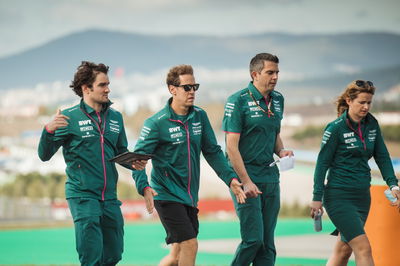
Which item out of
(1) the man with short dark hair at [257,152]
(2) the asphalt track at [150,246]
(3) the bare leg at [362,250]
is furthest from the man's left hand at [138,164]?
(2) the asphalt track at [150,246]

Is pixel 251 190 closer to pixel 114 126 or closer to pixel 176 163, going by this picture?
pixel 176 163

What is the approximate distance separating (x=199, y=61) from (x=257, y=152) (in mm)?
34270

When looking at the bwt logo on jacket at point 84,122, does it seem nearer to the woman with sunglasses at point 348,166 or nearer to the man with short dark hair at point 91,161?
the man with short dark hair at point 91,161

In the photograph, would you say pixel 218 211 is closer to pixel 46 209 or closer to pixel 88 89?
pixel 46 209

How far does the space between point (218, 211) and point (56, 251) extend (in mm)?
12848

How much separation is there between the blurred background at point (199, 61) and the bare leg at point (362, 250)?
20047 mm

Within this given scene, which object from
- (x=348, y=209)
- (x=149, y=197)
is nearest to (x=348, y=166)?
(x=348, y=209)

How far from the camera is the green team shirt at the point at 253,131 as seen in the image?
22.5ft

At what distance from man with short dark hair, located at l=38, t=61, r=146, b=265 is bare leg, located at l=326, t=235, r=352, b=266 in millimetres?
2194

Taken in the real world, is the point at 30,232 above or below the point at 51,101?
below

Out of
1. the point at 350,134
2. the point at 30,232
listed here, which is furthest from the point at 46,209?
the point at 350,134

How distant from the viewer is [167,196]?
6.42 meters

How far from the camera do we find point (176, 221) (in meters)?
6.30

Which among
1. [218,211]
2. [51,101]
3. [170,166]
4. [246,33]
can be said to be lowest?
[218,211]
